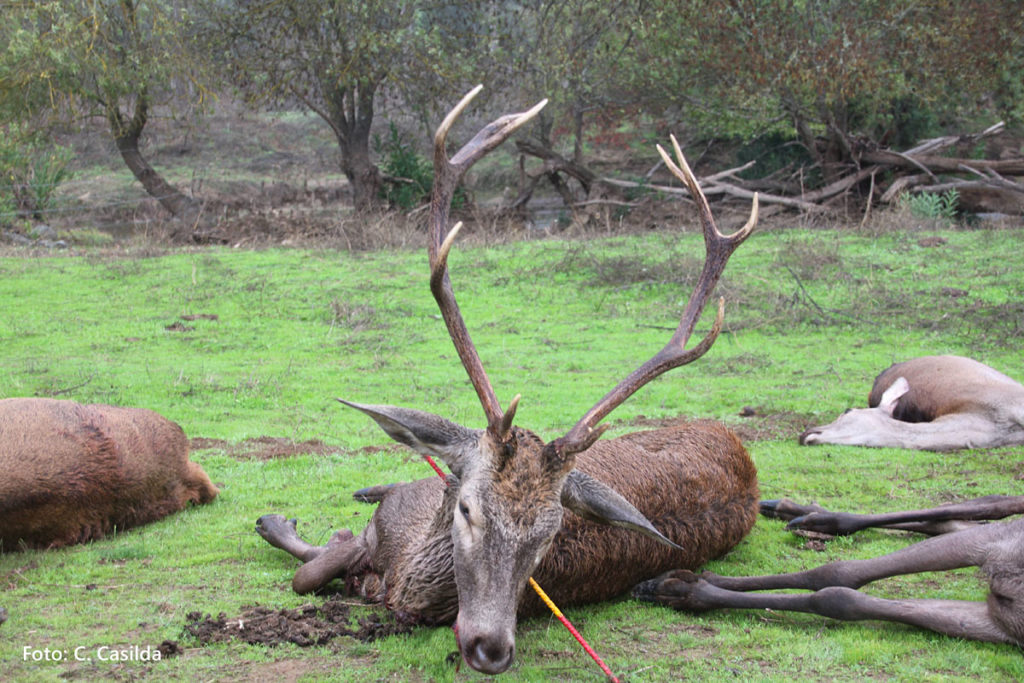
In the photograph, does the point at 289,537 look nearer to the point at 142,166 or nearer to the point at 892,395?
the point at 892,395

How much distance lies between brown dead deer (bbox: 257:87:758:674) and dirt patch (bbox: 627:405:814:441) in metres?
2.66

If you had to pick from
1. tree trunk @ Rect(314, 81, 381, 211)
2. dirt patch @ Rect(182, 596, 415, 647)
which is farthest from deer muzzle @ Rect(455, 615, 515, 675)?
tree trunk @ Rect(314, 81, 381, 211)

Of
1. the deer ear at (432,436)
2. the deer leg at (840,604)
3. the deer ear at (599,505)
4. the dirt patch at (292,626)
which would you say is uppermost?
the deer ear at (432,436)

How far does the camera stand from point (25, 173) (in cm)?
2186

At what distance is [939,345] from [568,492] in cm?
916

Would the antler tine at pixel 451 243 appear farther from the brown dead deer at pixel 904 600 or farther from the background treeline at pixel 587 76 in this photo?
the background treeline at pixel 587 76

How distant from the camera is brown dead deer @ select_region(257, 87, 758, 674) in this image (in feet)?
13.3

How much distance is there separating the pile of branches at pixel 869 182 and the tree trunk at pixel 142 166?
8.41 meters

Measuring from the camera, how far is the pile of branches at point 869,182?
68.7 ft

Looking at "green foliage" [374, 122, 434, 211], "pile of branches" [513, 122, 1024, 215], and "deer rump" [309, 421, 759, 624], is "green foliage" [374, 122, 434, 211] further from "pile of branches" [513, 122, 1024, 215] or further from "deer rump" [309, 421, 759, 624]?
"deer rump" [309, 421, 759, 624]

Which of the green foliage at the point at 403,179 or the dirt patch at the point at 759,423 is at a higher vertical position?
the green foliage at the point at 403,179

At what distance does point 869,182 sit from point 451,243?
20.9 meters

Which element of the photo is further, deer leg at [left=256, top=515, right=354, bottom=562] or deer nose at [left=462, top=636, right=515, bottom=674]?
deer leg at [left=256, top=515, right=354, bottom=562]

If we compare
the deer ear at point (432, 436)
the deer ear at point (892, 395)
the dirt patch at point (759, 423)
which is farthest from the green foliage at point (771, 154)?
the deer ear at point (432, 436)
